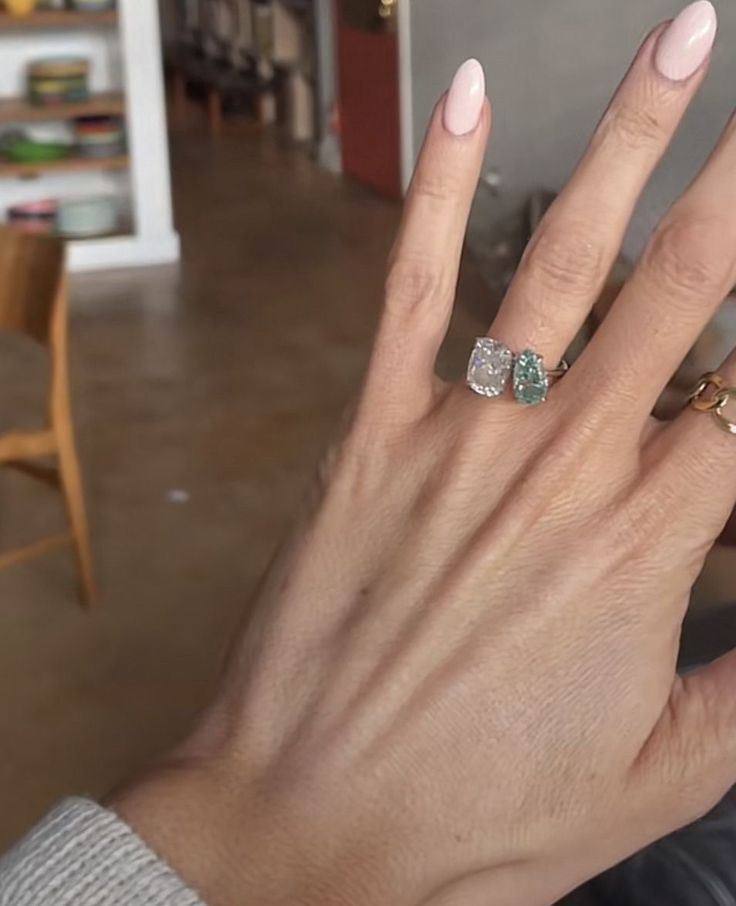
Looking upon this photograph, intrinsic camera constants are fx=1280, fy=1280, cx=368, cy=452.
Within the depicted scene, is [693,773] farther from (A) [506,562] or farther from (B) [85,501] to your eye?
(B) [85,501]

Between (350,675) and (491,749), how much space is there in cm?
8

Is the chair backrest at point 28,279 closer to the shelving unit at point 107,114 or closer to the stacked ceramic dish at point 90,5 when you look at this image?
the shelving unit at point 107,114

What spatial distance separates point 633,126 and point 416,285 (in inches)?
5.2

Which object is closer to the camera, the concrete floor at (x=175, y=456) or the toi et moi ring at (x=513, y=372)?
the toi et moi ring at (x=513, y=372)

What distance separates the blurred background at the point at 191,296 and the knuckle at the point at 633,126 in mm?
120

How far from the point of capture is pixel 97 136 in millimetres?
4109

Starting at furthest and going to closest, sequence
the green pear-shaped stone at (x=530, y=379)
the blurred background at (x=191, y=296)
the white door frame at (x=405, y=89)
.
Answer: the white door frame at (x=405, y=89) < the blurred background at (x=191, y=296) < the green pear-shaped stone at (x=530, y=379)

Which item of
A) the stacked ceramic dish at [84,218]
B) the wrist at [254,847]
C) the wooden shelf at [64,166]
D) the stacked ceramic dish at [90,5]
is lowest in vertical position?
the stacked ceramic dish at [84,218]

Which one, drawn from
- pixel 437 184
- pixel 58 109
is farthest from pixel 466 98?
pixel 58 109

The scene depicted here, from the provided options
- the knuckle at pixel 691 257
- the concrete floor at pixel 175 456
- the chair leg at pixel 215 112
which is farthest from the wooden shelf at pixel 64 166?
the knuckle at pixel 691 257

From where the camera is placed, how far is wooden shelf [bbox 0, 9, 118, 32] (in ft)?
12.6

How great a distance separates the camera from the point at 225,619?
225cm

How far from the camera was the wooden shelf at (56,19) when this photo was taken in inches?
151

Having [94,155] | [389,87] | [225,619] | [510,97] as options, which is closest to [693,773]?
[225,619]
